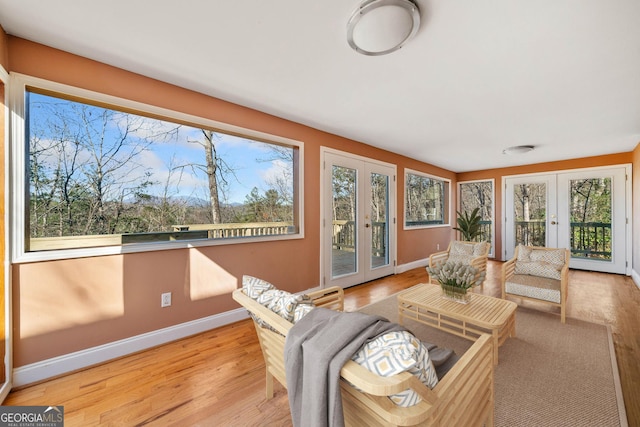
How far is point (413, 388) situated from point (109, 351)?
93.6 inches

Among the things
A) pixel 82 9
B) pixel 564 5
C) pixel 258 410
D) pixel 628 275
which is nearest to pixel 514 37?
pixel 564 5

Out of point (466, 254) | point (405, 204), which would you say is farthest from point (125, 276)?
point (405, 204)

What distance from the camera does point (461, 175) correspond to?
6.59 m

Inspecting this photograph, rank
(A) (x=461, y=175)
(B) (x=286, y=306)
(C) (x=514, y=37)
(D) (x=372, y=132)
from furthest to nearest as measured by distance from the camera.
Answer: (A) (x=461, y=175) < (D) (x=372, y=132) < (C) (x=514, y=37) < (B) (x=286, y=306)

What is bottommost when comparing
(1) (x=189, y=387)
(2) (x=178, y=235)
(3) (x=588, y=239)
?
(1) (x=189, y=387)

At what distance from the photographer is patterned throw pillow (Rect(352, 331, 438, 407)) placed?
71cm

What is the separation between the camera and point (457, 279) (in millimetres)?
2162

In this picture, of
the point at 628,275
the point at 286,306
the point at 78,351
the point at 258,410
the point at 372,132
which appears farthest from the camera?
the point at 628,275

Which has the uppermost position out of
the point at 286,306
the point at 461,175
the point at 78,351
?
the point at 461,175

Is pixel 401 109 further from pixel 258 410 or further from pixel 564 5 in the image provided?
pixel 258 410

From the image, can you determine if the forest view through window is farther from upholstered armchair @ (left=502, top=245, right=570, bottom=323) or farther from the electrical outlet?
upholstered armchair @ (left=502, top=245, right=570, bottom=323)

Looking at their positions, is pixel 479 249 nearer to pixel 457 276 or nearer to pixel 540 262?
pixel 540 262

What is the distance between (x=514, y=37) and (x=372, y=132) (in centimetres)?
203

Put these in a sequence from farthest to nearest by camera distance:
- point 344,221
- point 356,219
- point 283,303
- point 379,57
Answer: point 356,219
point 344,221
point 379,57
point 283,303
